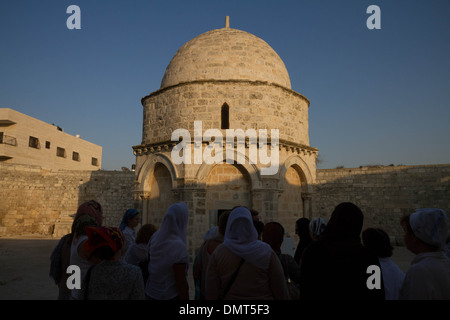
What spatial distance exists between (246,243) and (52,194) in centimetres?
2162

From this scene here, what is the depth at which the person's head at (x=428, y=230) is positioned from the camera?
2.28 m

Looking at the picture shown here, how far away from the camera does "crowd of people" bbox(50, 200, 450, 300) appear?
2.14m

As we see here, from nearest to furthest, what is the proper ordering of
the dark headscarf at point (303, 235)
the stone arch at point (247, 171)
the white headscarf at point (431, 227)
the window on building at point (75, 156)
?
the white headscarf at point (431, 227), the dark headscarf at point (303, 235), the stone arch at point (247, 171), the window on building at point (75, 156)

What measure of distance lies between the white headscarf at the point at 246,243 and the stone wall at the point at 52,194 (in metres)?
18.6

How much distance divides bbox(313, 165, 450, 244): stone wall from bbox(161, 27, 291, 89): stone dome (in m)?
7.12

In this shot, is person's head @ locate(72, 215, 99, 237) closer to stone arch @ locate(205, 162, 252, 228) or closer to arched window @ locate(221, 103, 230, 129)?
stone arch @ locate(205, 162, 252, 228)

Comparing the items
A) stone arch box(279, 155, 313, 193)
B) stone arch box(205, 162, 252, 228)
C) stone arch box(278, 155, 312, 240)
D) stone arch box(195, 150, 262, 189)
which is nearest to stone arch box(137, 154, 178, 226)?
stone arch box(195, 150, 262, 189)

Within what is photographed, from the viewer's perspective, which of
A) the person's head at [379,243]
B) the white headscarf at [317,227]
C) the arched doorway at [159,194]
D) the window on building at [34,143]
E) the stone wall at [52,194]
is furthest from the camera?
the window on building at [34,143]

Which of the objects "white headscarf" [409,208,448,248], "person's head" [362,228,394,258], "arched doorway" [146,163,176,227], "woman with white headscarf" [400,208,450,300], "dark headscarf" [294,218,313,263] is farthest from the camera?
"arched doorway" [146,163,176,227]

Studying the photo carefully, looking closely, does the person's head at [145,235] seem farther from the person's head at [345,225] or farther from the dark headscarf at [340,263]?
the person's head at [345,225]

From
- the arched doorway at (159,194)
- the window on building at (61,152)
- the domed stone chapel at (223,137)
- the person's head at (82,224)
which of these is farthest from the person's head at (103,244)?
the window on building at (61,152)

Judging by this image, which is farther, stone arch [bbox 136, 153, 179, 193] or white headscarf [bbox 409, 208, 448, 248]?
stone arch [bbox 136, 153, 179, 193]

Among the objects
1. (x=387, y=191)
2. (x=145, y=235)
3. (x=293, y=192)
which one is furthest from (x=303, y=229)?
(x=387, y=191)
